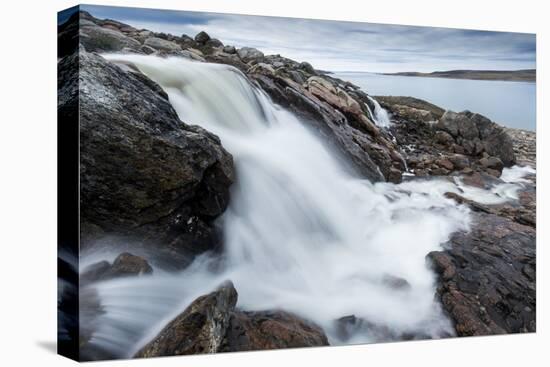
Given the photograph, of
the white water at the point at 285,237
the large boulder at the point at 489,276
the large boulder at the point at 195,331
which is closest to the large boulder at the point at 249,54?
the white water at the point at 285,237

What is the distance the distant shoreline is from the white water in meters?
1.40

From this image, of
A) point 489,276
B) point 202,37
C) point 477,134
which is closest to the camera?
point 202,37

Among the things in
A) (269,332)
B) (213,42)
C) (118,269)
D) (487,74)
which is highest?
(213,42)

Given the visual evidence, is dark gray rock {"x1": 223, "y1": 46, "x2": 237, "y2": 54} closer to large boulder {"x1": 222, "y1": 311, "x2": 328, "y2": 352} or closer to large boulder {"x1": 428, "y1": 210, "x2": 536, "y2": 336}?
large boulder {"x1": 222, "y1": 311, "x2": 328, "y2": 352}

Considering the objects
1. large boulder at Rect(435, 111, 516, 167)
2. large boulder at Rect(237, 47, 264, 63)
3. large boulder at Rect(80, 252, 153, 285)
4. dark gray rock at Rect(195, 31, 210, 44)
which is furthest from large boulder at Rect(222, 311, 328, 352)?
large boulder at Rect(435, 111, 516, 167)

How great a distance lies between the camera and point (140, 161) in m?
6.82

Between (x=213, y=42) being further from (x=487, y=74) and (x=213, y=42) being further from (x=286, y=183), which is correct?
(x=487, y=74)

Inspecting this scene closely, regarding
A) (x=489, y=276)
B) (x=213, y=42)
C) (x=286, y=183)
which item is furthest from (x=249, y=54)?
(x=489, y=276)

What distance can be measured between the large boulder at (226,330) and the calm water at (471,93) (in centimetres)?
274

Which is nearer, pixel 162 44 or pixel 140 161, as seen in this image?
pixel 140 161

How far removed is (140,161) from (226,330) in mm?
1764

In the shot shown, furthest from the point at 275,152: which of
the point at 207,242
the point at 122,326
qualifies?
the point at 122,326

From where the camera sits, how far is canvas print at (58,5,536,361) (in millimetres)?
6770

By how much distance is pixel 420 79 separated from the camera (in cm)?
870
